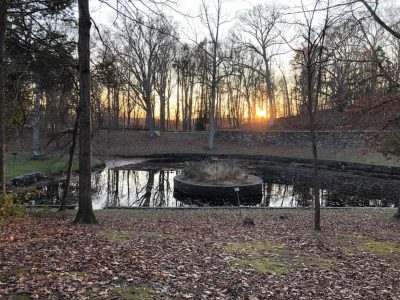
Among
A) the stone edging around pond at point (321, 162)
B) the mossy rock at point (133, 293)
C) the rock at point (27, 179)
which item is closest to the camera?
the mossy rock at point (133, 293)

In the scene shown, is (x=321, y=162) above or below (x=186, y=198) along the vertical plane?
above

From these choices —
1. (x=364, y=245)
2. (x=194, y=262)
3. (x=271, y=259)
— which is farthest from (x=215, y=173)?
(x=194, y=262)

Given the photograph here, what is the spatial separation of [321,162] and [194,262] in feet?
92.5

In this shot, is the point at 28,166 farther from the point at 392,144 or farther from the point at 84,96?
the point at 392,144

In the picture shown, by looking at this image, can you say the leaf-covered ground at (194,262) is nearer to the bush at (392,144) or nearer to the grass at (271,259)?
the grass at (271,259)

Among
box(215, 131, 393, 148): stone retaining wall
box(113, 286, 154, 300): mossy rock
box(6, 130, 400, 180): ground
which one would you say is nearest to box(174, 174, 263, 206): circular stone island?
box(6, 130, 400, 180): ground

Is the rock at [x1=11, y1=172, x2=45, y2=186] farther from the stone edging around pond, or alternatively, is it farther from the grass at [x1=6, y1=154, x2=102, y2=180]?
the stone edging around pond

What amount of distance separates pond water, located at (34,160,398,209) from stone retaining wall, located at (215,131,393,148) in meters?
9.68

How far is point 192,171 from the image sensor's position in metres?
22.1

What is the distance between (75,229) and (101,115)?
5.24 m

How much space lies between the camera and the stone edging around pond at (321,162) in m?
27.4

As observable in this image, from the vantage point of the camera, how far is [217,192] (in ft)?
65.6

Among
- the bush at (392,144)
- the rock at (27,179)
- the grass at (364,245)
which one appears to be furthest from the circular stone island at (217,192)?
the grass at (364,245)

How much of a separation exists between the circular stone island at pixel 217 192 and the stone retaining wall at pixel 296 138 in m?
17.0
